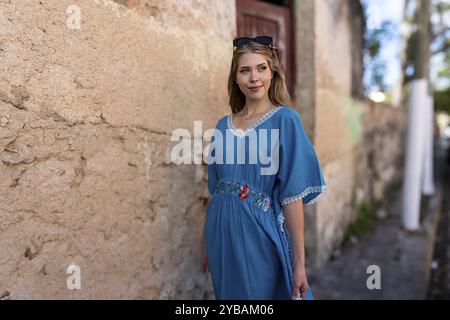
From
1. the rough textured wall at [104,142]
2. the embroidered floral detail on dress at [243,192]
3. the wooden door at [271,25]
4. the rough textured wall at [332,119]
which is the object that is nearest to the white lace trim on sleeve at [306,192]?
the embroidered floral detail on dress at [243,192]

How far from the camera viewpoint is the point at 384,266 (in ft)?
11.5

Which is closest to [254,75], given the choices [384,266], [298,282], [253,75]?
[253,75]

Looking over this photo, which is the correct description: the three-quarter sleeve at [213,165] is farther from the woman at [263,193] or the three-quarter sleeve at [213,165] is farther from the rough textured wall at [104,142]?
the rough textured wall at [104,142]

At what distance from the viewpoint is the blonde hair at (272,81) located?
1.50 m

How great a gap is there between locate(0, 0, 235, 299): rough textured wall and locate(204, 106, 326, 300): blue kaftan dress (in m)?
0.48

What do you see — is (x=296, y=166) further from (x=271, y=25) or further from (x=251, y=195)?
(x=271, y=25)

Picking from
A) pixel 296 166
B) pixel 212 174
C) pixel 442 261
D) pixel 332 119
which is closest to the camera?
pixel 296 166

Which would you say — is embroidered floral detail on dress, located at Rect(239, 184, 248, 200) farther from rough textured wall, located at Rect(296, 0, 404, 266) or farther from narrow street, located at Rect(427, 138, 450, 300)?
narrow street, located at Rect(427, 138, 450, 300)

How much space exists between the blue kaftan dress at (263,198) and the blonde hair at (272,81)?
0.10m

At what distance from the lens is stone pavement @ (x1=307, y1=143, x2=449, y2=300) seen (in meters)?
2.93

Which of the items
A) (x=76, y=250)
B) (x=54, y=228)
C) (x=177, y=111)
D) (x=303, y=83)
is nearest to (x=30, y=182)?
(x=54, y=228)

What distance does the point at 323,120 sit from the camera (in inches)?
136

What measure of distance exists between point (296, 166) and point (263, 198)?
18 cm

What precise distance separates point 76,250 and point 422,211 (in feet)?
18.1
